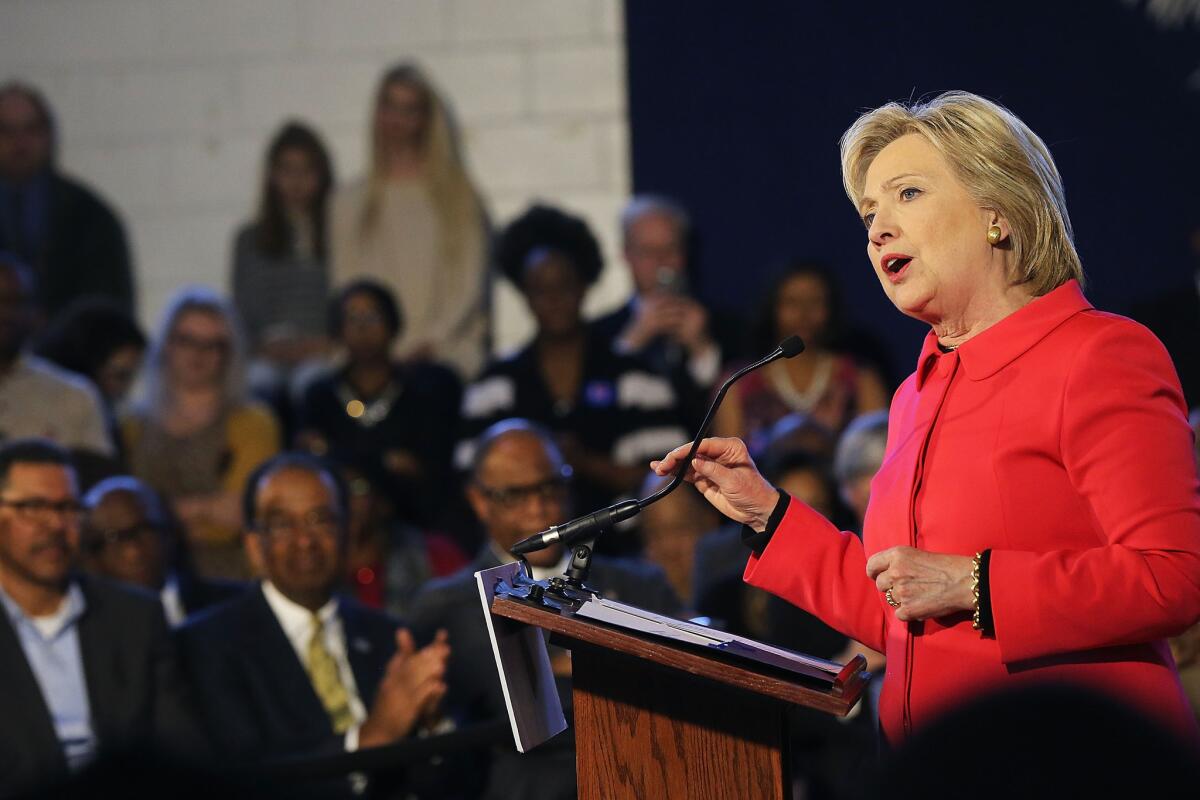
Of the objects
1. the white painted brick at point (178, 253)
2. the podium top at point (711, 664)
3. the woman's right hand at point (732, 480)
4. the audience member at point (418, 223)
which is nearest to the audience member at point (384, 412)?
the audience member at point (418, 223)

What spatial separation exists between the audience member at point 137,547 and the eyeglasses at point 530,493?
98cm

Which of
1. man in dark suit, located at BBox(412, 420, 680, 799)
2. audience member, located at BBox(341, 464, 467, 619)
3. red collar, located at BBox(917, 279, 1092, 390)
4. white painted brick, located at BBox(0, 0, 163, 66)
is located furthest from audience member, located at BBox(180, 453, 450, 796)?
white painted brick, located at BBox(0, 0, 163, 66)

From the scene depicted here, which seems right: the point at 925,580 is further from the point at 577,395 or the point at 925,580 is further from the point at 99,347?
the point at 99,347

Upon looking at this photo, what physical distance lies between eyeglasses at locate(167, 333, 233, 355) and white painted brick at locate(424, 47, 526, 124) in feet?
5.68

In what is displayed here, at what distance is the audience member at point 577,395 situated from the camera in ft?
18.4

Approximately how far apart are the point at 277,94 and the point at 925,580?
227 inches

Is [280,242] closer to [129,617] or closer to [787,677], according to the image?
[129,617]

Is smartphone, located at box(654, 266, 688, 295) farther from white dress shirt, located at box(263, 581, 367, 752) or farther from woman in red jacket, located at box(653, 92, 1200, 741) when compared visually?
woman in red jacket, located at box(653, 92, 1200, 741)

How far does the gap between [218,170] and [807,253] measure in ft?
8.55

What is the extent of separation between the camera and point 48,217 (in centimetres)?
704

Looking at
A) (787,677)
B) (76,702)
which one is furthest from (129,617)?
(787,677)

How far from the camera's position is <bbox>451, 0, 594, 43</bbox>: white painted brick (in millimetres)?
7074

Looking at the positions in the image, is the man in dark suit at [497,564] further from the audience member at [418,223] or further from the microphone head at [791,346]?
the audience member at [418,223]

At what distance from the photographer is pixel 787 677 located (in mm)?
1979
